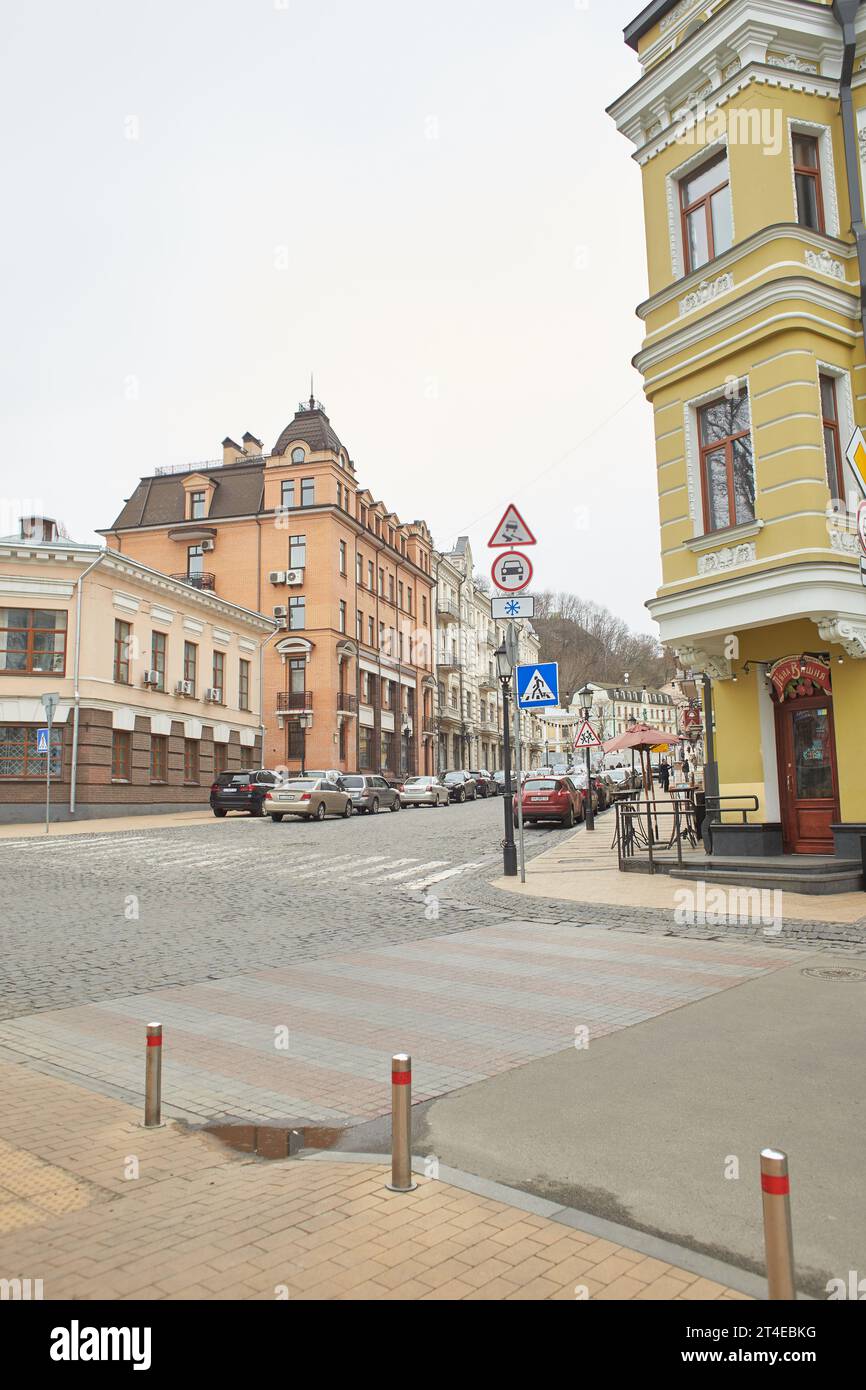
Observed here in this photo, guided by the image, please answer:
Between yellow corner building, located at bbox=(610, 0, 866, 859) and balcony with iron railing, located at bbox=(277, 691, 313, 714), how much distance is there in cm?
3571

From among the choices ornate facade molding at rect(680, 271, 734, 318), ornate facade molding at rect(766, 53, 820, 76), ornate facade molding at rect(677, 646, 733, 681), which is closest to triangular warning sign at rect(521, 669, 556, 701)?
ornate facade molding at rect(677, 646, 733, 681)

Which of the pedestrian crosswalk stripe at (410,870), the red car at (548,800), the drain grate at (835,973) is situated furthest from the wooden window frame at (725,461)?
the red car at (548,800)

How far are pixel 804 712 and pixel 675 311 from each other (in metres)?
6.69

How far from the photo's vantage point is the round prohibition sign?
573 inches

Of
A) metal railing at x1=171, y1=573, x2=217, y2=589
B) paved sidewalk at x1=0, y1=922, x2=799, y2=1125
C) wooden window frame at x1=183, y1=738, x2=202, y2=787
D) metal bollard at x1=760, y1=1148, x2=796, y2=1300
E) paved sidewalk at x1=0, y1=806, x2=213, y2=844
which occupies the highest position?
metal railing at x1=171, y1=573, x2=217, y2=589

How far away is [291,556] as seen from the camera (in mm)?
51000

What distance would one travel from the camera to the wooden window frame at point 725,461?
15023mm

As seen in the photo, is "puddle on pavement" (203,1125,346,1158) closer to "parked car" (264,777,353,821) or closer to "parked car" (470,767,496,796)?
"parked car" (264,777,353,821)

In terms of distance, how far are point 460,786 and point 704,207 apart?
116 feet

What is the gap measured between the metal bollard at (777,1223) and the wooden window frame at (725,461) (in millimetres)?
13057

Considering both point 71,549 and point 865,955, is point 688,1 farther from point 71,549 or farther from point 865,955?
point 71,549

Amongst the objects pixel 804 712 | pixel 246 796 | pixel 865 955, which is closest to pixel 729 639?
pixel 804 712

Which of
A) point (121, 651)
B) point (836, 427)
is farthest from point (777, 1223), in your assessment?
point (121, 651)

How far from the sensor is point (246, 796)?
111ft
